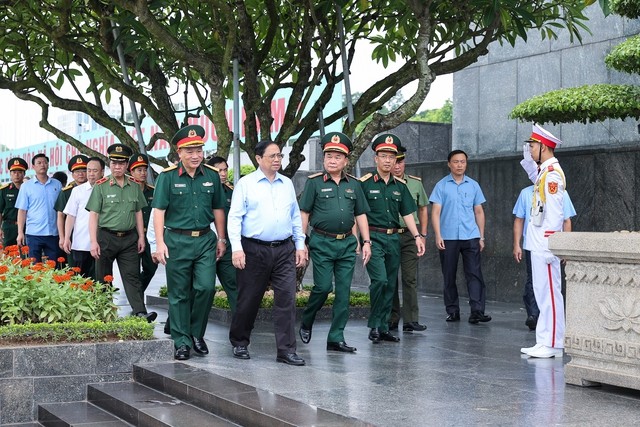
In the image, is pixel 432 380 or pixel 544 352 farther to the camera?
pixel 544 352

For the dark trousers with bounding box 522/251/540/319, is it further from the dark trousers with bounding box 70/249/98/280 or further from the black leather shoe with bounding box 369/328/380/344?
the dark trousers with bounding box 70/249/98/280

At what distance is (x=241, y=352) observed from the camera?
27.8ft

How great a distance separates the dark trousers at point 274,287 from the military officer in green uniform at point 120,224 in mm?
2193

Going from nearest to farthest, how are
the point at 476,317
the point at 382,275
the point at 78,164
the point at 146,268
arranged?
the point at 382,275, the point at 476,317, the point at 146,268, the point at 78,164

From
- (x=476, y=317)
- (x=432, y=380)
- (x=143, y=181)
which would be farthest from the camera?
(x=476, y=317)

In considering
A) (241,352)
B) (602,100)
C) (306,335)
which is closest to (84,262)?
(306,335)

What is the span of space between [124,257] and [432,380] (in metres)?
4.32

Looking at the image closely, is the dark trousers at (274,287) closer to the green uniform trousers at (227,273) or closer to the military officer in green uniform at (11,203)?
the green uniform trousers at (227,273)

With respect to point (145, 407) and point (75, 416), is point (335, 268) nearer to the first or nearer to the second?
point (145, 407)

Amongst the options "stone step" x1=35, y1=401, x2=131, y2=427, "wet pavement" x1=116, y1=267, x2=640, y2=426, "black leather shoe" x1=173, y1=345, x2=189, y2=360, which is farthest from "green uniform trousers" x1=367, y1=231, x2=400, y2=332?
"stone step" x1=35, y1=401, x2=131, y2=427

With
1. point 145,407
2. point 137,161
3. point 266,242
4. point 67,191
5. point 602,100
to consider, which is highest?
point 602,100

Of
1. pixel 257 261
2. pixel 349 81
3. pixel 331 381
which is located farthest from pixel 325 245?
pixel 349 81

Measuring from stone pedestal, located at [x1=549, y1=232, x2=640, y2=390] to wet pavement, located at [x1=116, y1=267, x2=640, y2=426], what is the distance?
17cm

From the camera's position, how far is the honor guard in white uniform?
8.57 metres
